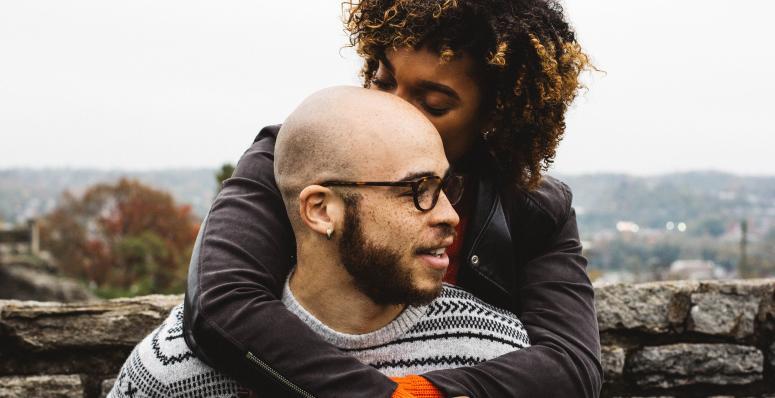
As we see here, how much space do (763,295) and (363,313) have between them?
6.18ft

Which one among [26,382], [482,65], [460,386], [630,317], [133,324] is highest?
[482,65]

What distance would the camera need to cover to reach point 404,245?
166 centimetres

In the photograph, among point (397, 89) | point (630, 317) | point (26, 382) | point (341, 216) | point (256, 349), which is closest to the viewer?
point (256, 349)

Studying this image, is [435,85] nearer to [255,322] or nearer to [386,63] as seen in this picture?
[386,63]

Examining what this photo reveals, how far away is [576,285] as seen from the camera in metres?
2.00

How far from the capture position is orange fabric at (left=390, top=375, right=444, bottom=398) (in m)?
1.51

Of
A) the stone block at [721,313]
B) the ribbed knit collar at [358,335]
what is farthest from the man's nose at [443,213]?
the stone block at [721,313]

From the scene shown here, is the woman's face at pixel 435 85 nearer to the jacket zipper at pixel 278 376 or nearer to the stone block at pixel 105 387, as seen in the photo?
the jacket zipper at pixel 278 376

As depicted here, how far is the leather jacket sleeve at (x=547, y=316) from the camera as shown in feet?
5.35

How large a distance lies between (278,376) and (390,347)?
0.33 m

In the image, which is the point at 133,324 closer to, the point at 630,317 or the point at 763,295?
the point at 630,317

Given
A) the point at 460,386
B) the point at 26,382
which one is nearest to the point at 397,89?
the point at 460,386

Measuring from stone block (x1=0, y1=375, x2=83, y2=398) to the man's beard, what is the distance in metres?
1.47

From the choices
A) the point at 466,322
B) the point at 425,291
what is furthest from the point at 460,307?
the point at 425,291
